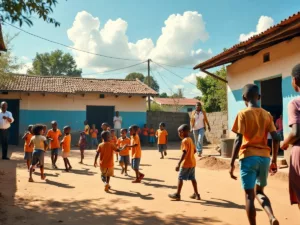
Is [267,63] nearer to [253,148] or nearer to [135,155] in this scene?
[135,155]

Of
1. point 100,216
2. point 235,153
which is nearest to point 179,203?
point 100,216

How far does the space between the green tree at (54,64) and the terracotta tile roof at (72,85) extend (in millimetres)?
37036

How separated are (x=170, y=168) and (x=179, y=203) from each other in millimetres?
3987

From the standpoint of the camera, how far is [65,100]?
677 inches

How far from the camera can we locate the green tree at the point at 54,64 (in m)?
54.6

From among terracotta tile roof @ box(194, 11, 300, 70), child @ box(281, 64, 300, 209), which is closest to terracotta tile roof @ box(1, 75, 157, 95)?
terracotta tile roof @ box(194, 11, 300, 70)

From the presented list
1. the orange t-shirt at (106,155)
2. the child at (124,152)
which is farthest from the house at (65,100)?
the orange t-shirt at (106,155)

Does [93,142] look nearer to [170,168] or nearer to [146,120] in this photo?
[146,120]

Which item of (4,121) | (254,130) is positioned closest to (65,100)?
(4,121)

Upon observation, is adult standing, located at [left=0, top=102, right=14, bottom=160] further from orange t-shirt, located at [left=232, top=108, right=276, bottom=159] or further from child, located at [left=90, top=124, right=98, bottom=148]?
orange t-shirt, located at [left=232, top=108, right=276, bottom=159]

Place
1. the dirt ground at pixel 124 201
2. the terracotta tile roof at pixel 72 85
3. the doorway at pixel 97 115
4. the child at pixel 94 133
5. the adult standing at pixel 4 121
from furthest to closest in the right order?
the doorway at pixel 97 115
the terracotta tile roof at pixel 72 85
the child at pixel 94 133
the adult standing at pixel 4 121
the dirt ground at pixel 124 201

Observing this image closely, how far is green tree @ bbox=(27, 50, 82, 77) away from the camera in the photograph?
54594 millimetres

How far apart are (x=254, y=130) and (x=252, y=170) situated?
438 millimetres

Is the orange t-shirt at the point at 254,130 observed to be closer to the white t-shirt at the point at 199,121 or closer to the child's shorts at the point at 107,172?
the child's shorts at the point at 107,172
